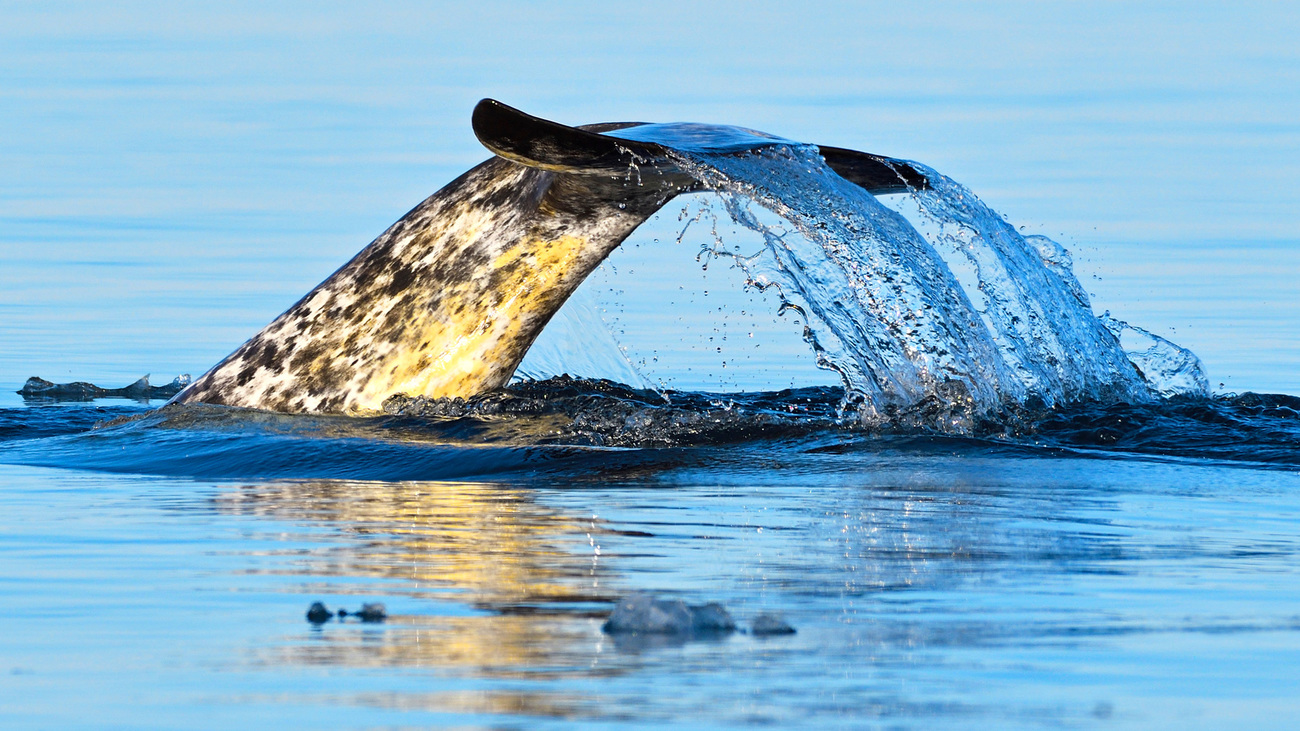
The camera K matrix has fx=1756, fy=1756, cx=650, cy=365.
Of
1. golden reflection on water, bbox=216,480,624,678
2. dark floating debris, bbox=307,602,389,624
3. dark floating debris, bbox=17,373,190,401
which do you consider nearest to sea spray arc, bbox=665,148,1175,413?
golden reflection on water, bbox=216,480,624,678

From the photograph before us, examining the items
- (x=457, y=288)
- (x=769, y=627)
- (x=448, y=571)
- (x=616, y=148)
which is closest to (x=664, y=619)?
(x=769, y=627)

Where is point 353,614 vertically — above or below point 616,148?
below

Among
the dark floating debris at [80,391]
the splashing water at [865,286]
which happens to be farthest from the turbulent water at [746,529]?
the dark floating debris at [80,391]

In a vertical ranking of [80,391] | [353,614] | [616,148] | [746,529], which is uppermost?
[616,148]

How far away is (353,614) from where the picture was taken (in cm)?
466

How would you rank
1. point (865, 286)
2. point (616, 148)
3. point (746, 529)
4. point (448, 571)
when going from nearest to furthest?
point (448, 571), point (746, 529), point (616, 148), point (865, 286)

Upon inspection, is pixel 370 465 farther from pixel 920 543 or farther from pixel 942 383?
pixel 920 543

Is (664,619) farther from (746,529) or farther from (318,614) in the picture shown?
(746,529)

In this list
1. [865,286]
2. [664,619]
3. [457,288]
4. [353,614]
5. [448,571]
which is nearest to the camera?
[664,619]

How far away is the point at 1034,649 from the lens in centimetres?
412

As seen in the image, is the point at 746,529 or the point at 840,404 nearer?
the point at 746,529

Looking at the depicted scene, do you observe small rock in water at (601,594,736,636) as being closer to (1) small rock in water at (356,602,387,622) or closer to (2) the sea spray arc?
(1) small rock in water at (356,602,387,622)

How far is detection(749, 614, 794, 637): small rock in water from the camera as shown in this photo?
4.30 metres

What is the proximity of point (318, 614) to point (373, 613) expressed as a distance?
0.50ft
